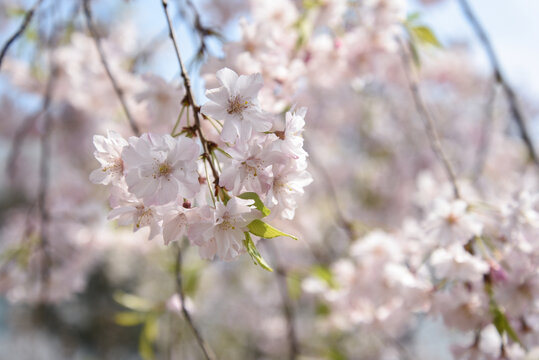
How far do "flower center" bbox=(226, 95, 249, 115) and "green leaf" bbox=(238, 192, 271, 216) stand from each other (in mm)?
103

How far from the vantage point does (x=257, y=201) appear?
493 mm

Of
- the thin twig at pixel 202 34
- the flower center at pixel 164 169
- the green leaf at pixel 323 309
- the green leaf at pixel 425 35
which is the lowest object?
the green leaf at pixel 323 309

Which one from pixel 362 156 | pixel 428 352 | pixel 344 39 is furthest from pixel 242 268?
pixel 344 39

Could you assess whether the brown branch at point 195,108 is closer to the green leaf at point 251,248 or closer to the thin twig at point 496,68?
the green leaf at point 251,248

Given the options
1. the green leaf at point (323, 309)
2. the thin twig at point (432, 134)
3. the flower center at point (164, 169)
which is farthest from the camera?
the green leaf at point (323, 309)

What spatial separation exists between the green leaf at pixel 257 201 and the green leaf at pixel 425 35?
2.57 ft

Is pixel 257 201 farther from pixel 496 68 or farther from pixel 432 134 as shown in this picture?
pixel 496 68

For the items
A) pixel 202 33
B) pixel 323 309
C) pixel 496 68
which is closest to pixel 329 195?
pixel 323 309

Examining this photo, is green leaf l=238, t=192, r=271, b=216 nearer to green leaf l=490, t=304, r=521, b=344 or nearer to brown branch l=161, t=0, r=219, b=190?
brown branch l=161, t=0, r=219, b=190

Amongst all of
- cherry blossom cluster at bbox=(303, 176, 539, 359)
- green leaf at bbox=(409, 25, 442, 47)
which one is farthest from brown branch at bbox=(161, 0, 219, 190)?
green leaf at bbox=(409, 25, 442, 47)

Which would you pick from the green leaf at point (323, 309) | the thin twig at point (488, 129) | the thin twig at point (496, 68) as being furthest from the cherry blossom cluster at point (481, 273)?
the green leaf at point (323, 309)

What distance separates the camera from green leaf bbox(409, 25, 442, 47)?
1033 millimetres

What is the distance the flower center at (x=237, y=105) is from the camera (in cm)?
50

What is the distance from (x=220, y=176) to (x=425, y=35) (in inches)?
31.9
